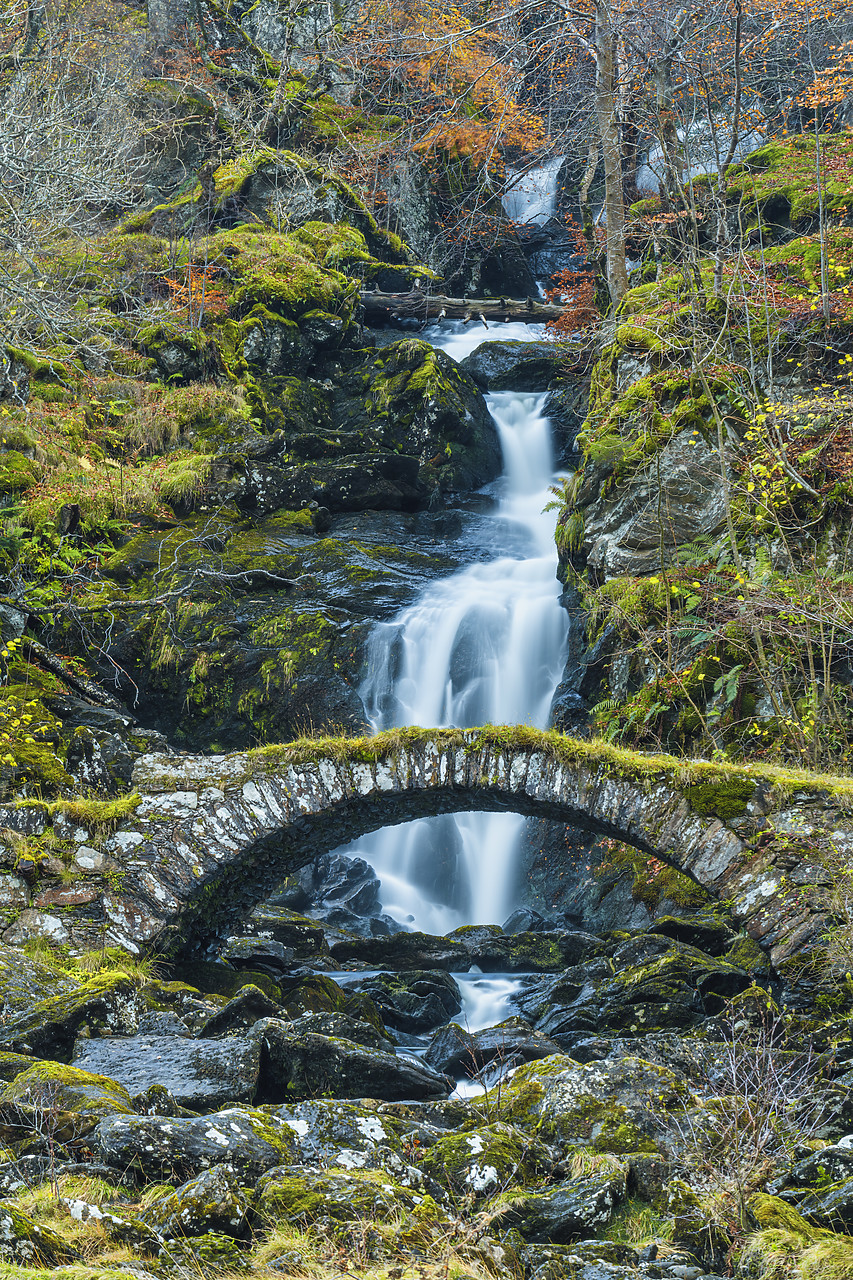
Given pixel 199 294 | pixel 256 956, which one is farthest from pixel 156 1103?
pixel 199 294

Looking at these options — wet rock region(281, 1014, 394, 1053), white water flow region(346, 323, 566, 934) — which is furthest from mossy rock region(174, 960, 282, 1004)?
white water flow region(346, 323, 566, 934)

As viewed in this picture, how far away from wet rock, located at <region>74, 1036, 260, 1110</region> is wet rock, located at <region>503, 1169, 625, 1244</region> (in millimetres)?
1898

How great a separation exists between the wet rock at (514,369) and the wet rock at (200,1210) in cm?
1849

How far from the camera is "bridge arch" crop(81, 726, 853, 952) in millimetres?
6859

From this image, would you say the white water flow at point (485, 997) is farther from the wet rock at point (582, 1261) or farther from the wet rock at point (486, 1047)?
the wet rock at point (582, 1261)

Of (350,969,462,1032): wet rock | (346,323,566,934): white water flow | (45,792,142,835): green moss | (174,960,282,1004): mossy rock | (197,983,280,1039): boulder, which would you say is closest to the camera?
(197,983,280,1039): boulder

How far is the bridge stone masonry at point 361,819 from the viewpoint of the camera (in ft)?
21.7

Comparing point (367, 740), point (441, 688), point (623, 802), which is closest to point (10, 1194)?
point (367, 740)

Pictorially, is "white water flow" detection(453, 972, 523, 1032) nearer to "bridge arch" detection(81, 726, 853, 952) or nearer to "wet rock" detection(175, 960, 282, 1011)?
"wet rock" detection(175, 960, 282, 1011)

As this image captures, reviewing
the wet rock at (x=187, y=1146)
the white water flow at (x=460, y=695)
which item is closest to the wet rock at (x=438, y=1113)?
the wet rock at (x=187, y=1146)

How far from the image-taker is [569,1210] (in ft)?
11.8

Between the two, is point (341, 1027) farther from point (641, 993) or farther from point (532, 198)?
point (532, 198)

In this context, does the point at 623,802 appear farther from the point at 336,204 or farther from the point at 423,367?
the point at 336,204

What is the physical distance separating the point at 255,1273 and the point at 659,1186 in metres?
1.79
